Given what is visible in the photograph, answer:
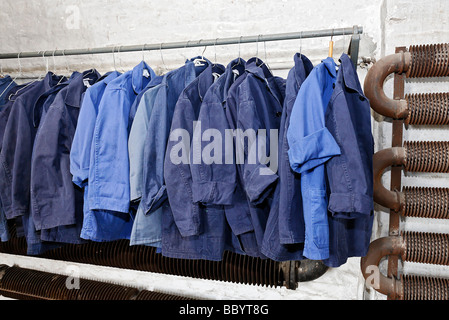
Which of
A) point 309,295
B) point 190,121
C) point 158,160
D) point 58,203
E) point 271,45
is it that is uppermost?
point 271,45

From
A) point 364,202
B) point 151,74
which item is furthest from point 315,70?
point 151,74

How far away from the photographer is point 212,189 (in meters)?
1.34

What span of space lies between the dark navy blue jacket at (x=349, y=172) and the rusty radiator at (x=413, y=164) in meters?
0.31

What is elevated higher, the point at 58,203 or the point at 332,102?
the point at 332,102

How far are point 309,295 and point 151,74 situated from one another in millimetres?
1567

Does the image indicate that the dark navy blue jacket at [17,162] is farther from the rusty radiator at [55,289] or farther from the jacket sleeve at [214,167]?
the jacket sleeve at [214,167]

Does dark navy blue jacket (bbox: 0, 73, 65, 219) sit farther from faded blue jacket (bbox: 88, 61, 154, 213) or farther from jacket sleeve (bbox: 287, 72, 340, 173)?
jacket sleeve (bbox: 287, 72, 340, 173)

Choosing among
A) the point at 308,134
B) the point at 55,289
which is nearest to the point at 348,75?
the point at 308,134

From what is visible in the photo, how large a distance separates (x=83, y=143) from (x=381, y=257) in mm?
1569

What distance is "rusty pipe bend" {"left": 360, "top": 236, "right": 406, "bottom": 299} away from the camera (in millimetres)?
1638

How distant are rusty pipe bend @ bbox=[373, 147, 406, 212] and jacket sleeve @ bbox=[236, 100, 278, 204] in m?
0.59

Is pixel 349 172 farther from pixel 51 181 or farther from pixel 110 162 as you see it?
pixel 51 181

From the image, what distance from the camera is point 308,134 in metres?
1.24

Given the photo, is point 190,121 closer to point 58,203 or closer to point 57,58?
point 58,203
